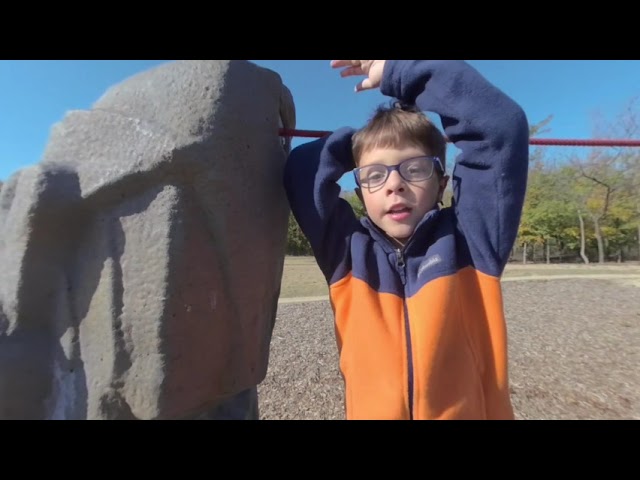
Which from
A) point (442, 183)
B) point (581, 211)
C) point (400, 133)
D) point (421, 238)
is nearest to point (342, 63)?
point (400, 133)

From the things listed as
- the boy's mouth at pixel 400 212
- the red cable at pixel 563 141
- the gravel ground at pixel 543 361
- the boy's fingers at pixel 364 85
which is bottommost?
the gravel ground at pixel 543 361

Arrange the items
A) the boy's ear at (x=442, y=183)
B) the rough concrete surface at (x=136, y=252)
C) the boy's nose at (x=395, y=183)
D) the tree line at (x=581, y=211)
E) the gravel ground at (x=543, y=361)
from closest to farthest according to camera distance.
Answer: the rough concrete surface at (x=136, y=252) < the boy's nose at (x=395, y=183) < the boy's ear at (x=442, y=183) < the gravel ground at (x=543, y=361) < the tree line at (x=581, y=211)

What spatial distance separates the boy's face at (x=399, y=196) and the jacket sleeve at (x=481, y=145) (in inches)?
4.8

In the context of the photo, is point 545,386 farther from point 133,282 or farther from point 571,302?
point 571,302

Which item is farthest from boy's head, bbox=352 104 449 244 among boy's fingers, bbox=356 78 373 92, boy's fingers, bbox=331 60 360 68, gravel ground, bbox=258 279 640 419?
gravel ground, bbox=258 279 640 419

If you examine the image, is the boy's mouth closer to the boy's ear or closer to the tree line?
the boy's ear

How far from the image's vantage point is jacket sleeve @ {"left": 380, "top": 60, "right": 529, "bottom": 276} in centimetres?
121

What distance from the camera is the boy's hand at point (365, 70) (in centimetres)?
140

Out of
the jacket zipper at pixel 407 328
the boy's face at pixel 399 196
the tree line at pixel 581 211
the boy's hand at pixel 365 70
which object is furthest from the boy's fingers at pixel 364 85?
the tree line at pixel 581 211

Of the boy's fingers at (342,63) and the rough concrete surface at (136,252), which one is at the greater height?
the boy's fingers at (342,63)

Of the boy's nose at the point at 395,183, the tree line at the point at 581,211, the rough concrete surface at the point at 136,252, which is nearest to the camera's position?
the rough concrete surface at the point at 136,252

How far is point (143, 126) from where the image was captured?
1.14 m

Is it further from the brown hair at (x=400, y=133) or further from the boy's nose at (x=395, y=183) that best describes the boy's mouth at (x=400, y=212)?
the brown hair at (x=400, y=133)

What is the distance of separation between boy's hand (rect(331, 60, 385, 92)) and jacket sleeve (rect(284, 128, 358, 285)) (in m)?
0.19
